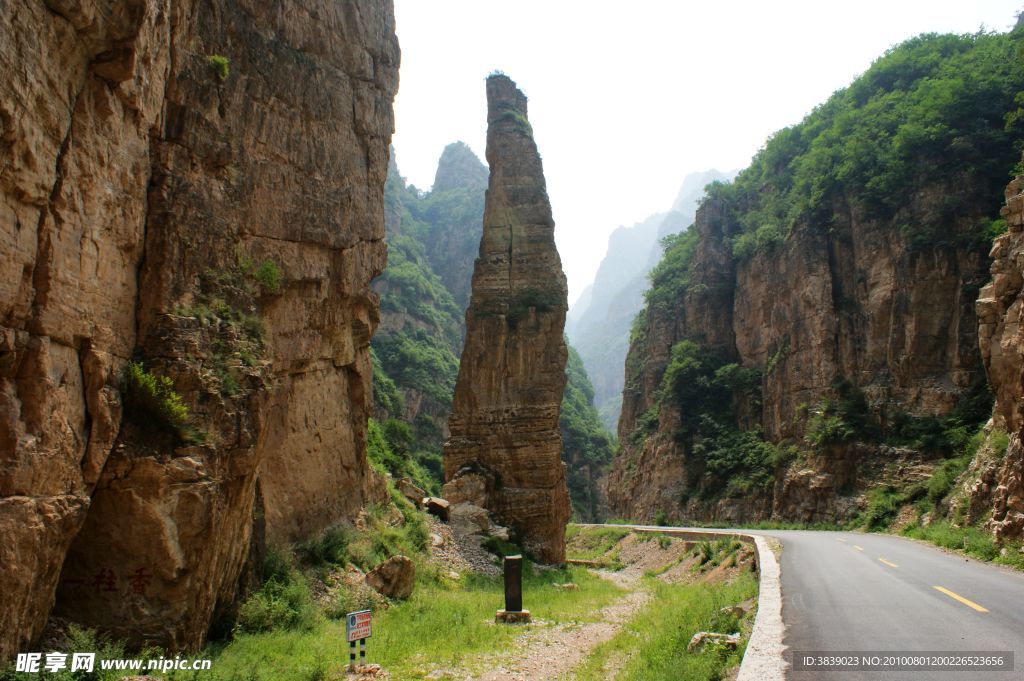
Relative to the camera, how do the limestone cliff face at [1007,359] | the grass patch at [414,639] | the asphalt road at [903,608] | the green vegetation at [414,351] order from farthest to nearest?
the green vegetation at [414,351]
the limestone cliff face at [1007,359]
the grass patch at [414,639]
the asphalt road at [903,608]

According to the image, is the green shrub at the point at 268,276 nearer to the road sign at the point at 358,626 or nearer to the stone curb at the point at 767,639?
the road sign at the point at 358,626

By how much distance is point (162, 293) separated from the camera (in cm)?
1207

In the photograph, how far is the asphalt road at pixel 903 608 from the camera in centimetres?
778

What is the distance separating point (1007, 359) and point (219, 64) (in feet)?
71.4

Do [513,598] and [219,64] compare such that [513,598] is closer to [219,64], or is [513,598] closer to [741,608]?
[741,608]

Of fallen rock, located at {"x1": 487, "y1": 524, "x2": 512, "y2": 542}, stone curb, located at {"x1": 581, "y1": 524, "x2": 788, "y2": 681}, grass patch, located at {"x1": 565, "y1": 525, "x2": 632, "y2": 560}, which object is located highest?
stone curb, located at {"x1": 581, "y1": 524, "x2": 788, "y2": 681}

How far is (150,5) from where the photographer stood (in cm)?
1102

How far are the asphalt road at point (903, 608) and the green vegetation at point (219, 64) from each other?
1435 cm

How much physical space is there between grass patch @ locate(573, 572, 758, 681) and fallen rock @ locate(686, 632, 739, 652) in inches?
4.4

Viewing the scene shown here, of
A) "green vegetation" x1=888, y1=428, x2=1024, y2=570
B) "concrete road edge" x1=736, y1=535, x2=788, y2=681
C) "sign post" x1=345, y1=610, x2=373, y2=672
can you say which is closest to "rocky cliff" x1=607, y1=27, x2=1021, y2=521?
"green vegetation" x1=888, y1=428, x2=1024, y2=570

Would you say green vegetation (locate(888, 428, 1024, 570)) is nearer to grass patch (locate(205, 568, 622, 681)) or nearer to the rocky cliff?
the rocky cliff

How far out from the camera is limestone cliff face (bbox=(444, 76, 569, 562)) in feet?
107

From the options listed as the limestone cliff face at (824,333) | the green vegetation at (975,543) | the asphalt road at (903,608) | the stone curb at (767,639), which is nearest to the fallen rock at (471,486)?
the asphalt road at (903,608)

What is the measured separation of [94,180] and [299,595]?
882 cm
